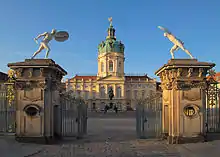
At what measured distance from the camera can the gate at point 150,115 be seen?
12000mm

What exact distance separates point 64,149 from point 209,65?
6.17 meters

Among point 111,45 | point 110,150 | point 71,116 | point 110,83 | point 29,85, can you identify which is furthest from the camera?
point 110,83

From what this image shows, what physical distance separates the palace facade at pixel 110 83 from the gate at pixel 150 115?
75912mm

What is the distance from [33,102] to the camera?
10.3 meters

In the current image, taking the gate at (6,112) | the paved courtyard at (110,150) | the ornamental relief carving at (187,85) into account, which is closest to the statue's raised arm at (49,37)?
the gate at (6,112)

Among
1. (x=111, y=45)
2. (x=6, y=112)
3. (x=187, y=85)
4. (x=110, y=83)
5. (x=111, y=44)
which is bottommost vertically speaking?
(x=6, y=112)

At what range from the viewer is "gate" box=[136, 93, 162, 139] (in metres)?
12.0

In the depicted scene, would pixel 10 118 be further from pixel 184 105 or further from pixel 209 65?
pixel 209 65

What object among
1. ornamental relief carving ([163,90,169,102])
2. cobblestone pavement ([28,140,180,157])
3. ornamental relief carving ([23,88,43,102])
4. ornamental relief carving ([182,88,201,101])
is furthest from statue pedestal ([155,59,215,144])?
ornamental relief carving ([23,88,43,102])

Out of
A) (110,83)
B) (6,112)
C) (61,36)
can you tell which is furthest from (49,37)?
(110,83)

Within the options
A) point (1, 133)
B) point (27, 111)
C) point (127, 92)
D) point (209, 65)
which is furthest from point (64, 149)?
point (127, 92)

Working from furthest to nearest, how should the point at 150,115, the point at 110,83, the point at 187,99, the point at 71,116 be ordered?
the point at 110,83 → the point at 71,116 → the point at 150,115 → the point at 187,99

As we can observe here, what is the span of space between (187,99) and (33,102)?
232 inches

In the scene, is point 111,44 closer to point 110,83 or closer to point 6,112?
point 110,83
